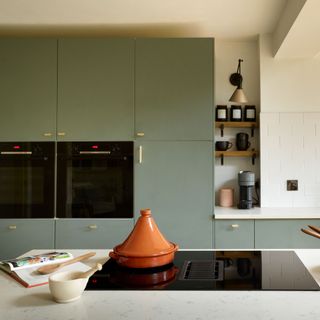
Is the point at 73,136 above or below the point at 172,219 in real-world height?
above

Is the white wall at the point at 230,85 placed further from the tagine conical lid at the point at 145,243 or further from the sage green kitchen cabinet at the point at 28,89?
the tagine conical lid at the point at 145,243

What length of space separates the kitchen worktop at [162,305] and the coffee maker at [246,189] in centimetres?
196

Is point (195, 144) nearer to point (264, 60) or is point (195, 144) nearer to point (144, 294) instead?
point (264, 60)

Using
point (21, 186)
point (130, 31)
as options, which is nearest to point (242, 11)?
point (130, 31)

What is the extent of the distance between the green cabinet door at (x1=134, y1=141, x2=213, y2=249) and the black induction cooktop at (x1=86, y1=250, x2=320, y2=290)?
4.28ft

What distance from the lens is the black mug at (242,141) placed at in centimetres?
320

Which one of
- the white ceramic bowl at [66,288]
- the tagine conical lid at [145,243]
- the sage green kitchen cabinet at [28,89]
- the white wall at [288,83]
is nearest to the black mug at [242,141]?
the white wall at [288,83]

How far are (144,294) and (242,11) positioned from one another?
2.39m

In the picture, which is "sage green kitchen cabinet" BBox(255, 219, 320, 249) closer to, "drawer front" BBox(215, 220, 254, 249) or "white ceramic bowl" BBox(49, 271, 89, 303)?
"drawer front" BBox(215, 220, 254, 249)

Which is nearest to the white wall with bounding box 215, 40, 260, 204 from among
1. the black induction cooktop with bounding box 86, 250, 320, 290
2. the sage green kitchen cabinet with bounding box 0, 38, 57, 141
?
the sage green kitchen cabinet with bounding box 0, 38, 57, 141

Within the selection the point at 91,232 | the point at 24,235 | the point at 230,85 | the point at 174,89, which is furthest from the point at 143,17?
the point at 24,235

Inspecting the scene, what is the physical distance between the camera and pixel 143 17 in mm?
2768

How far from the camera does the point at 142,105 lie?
281 cm

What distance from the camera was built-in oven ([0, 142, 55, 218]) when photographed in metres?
2.80
